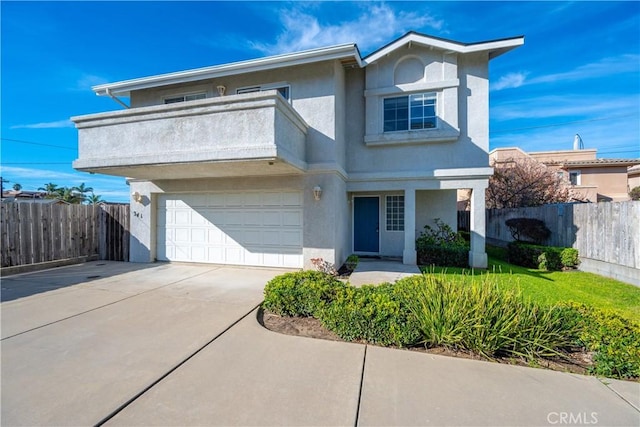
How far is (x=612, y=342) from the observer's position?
3484mm

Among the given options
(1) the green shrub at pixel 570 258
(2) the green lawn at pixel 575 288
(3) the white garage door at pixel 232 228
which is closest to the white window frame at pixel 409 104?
(3) the white garage door at pixel 232 228

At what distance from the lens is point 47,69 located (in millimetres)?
13016

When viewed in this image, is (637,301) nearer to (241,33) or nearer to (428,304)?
(428,304)

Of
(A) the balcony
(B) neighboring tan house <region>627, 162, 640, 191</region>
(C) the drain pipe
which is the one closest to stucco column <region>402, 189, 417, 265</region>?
(A) the balcony

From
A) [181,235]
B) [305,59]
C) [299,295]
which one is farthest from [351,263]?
[305,59]

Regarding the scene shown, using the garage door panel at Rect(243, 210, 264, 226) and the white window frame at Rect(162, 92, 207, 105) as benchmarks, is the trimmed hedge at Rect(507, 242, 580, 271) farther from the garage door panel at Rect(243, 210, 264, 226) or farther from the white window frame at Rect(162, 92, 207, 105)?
the white window frame at Rect(162, 92, 207, 105)

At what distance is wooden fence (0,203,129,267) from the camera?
8.73 metres

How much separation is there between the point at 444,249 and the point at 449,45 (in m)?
7.20

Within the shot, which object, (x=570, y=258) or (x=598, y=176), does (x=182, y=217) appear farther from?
(x=598, y=176)

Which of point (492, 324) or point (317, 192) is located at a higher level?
point (317, 192)

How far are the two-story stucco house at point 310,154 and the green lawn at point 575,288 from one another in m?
1.76

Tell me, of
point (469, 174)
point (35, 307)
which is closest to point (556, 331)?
point (469, 174)

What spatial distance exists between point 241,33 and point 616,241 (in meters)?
14.5

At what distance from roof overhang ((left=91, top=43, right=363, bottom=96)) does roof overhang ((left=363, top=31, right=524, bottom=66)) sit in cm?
Result: 105
